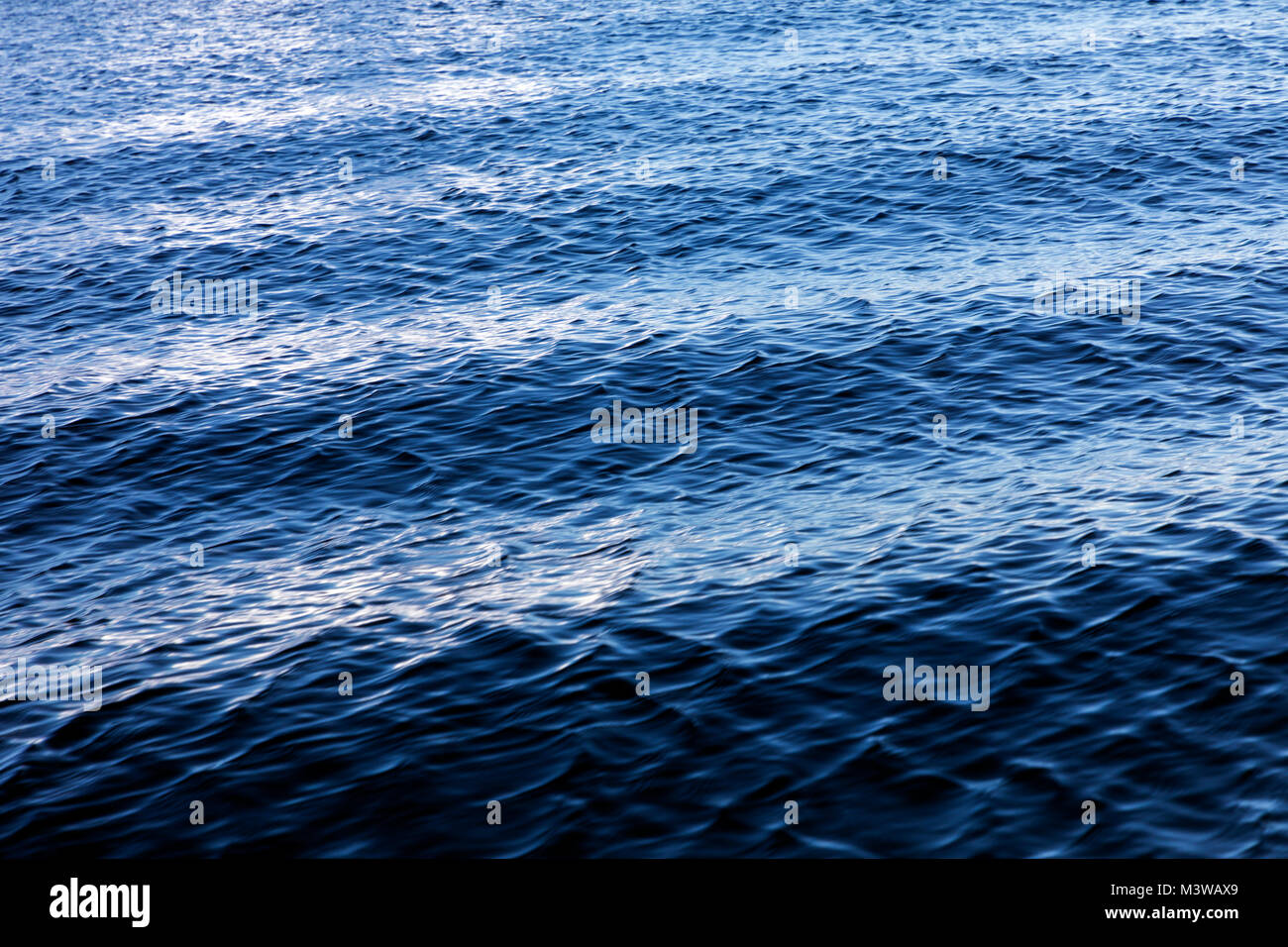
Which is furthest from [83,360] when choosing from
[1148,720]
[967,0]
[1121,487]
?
[967,0]

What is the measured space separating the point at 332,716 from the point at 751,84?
55761mm

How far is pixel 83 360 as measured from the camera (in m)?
39.8

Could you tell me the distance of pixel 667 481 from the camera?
95.8 ft

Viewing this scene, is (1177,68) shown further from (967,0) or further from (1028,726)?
(1028,726)

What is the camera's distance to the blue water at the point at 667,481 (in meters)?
19.1

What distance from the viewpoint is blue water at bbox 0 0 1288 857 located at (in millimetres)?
19062

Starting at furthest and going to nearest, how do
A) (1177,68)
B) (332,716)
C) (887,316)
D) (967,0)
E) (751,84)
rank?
(967,0), (751,84), (1177,68), (887,316), (332,716)

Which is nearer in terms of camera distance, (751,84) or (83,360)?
(83,360)

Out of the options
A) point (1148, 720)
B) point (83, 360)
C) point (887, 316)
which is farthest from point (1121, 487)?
point (83, 360)

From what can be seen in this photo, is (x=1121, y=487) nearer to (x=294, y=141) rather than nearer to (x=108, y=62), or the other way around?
(x=294, y=141)
